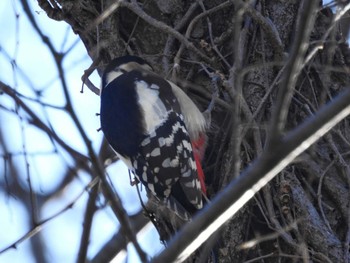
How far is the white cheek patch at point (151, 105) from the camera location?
327 cm

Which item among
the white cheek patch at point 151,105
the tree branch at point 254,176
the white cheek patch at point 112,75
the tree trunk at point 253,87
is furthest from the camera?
the white cheek patch at point 112,75

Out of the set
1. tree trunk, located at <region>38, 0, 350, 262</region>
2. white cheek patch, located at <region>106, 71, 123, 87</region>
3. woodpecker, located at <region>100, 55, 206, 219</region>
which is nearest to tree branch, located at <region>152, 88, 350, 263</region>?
tree trunk, located at <region>38, 0, 350, 262</region>

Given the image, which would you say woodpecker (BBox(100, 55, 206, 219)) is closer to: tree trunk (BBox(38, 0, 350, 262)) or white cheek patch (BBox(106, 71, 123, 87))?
white cheek patch (BBox(106, 71, 123, 87))

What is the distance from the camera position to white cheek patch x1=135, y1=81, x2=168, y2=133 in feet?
10.7

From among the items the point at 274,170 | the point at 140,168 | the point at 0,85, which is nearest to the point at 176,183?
the point at 140,168

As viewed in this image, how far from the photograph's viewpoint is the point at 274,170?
5.75 feet

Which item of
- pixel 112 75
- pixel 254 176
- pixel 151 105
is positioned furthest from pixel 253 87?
pixel 254 176

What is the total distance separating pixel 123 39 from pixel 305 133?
197 centimetres

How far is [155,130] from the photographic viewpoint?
3.24m

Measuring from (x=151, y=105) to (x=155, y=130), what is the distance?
154mm

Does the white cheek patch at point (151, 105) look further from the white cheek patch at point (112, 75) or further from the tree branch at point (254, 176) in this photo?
the tree branch at point (254, 176)

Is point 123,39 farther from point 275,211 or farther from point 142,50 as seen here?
point 275,211

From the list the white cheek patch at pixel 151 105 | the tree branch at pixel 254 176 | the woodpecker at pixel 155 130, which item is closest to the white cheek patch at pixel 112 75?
the woodpecker at pixel 155 130

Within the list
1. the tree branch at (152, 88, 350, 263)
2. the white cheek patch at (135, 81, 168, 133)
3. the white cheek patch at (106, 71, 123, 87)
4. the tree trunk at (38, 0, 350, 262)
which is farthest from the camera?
the white cheek patch at (106, 71, 123, 87)
